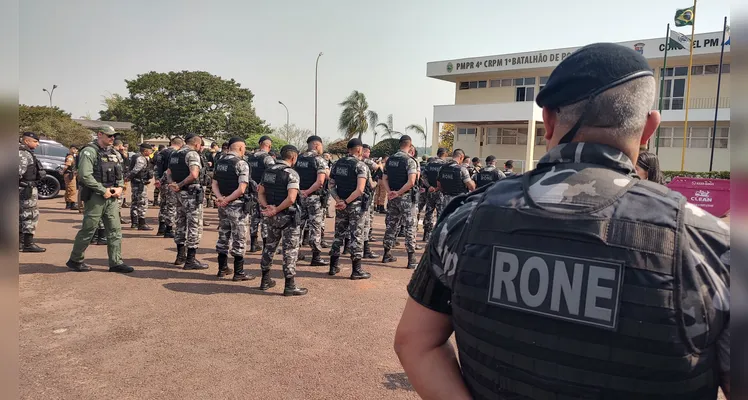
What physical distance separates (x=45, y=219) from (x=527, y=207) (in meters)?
13.4

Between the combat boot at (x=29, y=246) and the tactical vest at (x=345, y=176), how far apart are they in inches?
214

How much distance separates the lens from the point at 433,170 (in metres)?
10.1

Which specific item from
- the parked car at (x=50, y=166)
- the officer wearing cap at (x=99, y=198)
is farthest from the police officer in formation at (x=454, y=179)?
the parked car at (x=50, y=166)

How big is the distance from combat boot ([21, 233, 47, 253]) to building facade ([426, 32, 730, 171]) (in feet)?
66.2

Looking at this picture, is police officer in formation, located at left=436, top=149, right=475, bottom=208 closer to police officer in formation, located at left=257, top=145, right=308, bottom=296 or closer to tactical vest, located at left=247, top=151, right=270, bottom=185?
tactical vest, located at left=247, top=151, right=270, bottom=185

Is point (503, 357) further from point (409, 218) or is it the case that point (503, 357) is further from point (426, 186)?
point (426, 186)

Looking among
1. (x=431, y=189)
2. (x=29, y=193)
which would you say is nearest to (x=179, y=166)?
(x=29, y=193)

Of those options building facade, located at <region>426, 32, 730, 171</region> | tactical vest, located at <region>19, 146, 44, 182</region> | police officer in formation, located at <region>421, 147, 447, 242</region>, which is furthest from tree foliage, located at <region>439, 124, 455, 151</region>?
tactical vest, located at <region>19, 146, 44, 182</region>

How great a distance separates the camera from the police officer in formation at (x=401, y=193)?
806cm

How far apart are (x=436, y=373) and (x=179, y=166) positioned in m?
7.00

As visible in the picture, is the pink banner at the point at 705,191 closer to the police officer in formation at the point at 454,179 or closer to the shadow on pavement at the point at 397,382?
the police officer in formation at the point at 454,179

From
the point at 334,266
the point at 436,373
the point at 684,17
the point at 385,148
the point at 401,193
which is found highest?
the point at 684,17

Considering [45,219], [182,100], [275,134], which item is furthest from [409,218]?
[275,134]

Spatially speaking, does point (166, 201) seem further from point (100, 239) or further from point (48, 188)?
point (48, 188)
